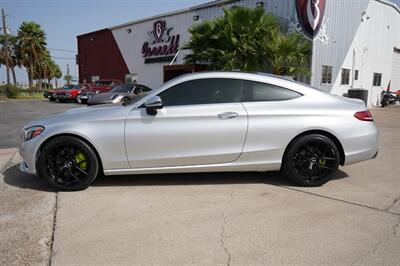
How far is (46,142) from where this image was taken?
4371 mm

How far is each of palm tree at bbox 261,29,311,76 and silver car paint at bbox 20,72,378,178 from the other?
9.05 m

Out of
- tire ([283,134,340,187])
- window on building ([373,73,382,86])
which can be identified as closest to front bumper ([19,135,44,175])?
tire ([283,134,340,187])

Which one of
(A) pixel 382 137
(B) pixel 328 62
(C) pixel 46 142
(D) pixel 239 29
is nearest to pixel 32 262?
(C) pixel 46 142

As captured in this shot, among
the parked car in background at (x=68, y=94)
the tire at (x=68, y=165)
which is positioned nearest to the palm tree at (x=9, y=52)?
the parked car in background at (x=68, y=94)

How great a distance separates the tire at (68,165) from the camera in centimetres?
434

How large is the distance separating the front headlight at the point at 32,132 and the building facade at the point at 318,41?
41.9ft

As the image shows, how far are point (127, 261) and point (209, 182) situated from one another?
7.12 feet

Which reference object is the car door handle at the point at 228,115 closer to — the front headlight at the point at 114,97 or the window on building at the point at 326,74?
the front headlight at the point at 114,97

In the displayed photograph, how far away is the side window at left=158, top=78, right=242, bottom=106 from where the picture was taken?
4.48 meters

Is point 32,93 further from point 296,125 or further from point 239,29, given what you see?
point 296,125

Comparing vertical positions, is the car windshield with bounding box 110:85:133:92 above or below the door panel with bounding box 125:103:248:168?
above

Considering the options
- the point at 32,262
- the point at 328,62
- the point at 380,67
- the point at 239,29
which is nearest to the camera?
the point at 32,262

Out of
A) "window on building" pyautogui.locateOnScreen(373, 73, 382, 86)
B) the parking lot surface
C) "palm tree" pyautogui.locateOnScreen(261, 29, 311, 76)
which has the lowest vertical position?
the parking lot surface

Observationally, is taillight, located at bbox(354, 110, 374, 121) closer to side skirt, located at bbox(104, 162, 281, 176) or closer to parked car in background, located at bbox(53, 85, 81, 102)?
side skirt, located at bbox(104, 162, 281, 176)
